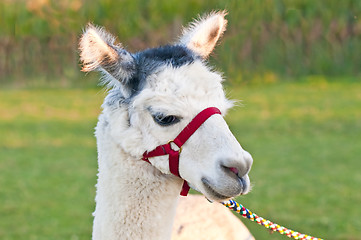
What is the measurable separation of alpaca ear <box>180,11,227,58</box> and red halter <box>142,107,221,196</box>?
0.45 metres

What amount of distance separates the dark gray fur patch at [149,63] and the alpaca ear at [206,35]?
19cm

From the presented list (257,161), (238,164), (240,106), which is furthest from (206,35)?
(257,161)

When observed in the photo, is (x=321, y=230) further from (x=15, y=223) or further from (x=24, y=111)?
(x=24, y=111)

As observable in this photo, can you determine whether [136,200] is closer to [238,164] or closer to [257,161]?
[238,164]

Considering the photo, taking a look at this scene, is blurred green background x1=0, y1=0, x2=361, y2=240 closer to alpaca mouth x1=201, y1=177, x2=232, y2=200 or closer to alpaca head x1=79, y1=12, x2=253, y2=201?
alpaca head x1=79, y1=12, x2=253, y2=201

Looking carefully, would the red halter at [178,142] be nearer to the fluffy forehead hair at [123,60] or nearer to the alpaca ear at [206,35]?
the fluffy forehead hair at [123,60]

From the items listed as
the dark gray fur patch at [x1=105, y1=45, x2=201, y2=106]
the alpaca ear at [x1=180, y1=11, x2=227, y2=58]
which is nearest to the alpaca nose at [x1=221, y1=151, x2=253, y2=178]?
the dark gray fur patch at [x1=105, y1=45, x2=201, y2=106]

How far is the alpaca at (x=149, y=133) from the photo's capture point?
2398 mm

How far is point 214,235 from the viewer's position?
322 cm

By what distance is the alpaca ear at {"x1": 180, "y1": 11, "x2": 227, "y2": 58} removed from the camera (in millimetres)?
2816

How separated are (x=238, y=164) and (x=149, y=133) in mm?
420

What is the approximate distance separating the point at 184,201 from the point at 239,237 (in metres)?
0.36

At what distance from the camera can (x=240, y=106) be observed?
305 cm

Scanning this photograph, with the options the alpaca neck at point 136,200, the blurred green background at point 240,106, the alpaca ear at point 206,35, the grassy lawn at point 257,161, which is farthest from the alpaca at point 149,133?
the grassy lawn at point 257,161
